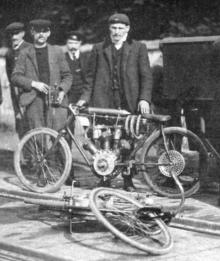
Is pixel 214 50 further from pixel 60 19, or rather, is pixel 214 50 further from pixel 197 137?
pixel 60 19

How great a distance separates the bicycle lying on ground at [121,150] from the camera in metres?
10.4

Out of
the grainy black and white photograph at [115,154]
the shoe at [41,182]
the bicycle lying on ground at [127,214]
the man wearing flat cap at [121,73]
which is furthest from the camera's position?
the shoe at [41,182]

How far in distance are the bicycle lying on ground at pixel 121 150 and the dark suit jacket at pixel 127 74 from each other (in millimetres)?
402

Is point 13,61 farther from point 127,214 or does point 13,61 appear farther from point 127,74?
point 127,214

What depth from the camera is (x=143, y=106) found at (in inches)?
427

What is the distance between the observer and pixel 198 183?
1036cm

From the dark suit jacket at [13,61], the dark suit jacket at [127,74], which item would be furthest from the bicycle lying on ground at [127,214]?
the dark suit jacket at [13,61]

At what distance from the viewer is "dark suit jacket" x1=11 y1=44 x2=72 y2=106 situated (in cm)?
1197

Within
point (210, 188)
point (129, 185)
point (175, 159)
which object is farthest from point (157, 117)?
point (210, 188)

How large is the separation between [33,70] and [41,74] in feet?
0.42

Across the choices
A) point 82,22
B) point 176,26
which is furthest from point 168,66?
point 82,22

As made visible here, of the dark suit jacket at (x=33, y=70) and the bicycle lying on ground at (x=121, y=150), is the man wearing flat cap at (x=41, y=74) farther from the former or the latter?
the bicycle lying on ground at (x=121, y=150)

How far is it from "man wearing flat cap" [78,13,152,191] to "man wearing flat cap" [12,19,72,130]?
2.95 feet

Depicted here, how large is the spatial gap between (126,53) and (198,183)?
6.30 ft
